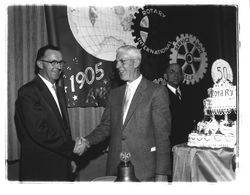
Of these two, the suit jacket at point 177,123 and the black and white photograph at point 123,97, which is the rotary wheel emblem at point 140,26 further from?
the suit jacket at point 177,123

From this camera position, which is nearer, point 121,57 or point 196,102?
point 121,57

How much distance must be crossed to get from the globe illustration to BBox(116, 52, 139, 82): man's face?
49.5 inches

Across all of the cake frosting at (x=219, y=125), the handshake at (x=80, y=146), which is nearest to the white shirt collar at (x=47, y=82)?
the handshake at (x=80, y=146)

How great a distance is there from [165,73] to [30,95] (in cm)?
239

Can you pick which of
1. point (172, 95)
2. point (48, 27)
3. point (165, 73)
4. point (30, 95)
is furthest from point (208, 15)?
point (30, 95)

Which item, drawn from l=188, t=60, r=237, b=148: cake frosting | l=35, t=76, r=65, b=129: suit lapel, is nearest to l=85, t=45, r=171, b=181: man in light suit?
l=35, t=76, r=65, b=129: suit lapel

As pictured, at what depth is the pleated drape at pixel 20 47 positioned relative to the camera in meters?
3.80

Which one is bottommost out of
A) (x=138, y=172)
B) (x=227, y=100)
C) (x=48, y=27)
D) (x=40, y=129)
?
(x=138, y=172)

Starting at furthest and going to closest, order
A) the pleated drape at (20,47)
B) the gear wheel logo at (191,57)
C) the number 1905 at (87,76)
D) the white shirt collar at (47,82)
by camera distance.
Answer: the gear wheel logo at (191,57) < the number 1905 at (87,76) < the pleated drape at (20,47) < the white shirt collar at (47,82)

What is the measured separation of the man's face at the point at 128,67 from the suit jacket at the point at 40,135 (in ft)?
2.35

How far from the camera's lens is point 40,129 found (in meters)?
3.11

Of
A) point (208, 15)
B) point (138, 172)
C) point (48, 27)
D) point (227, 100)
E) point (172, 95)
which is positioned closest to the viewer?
point (138, 172)
